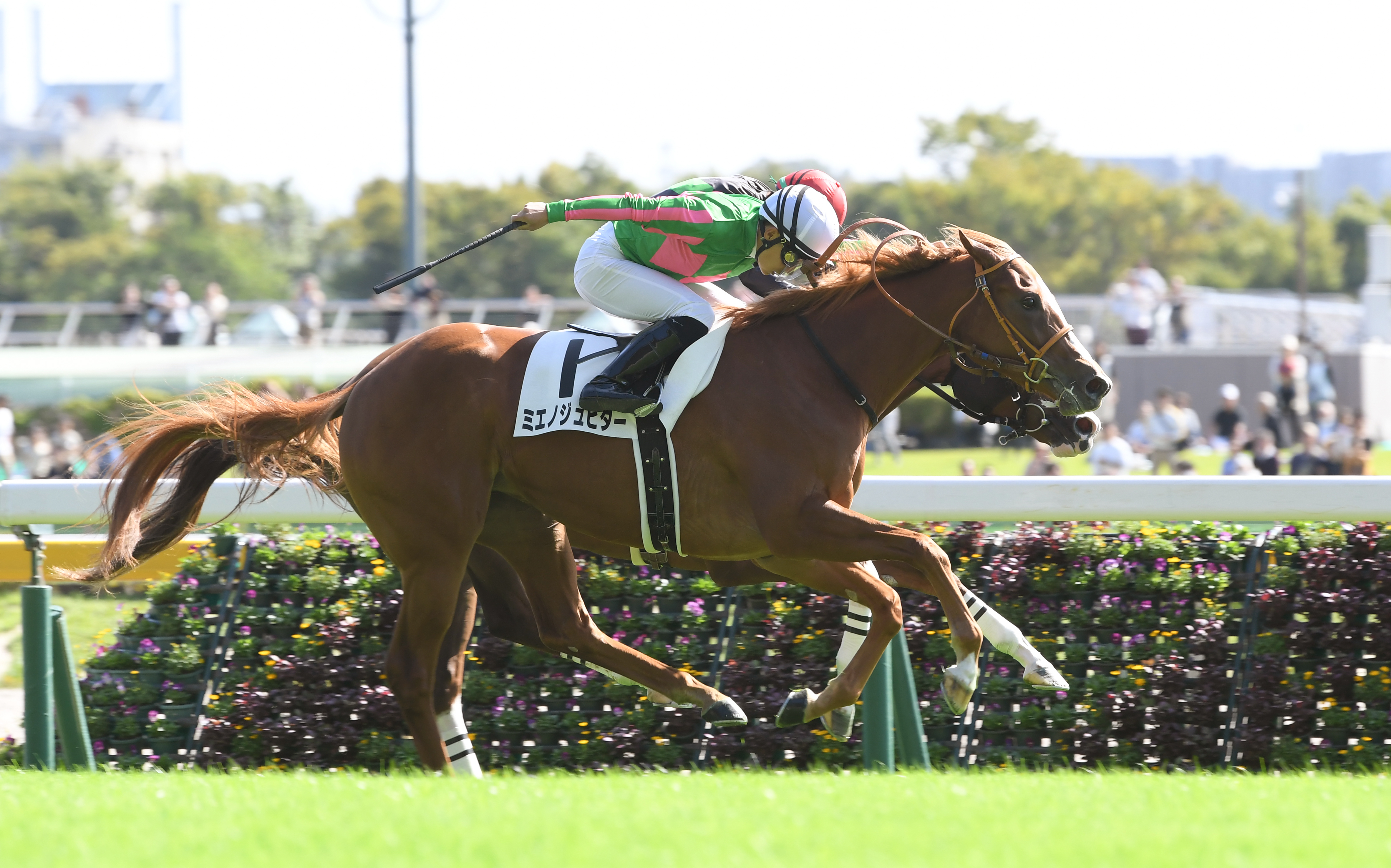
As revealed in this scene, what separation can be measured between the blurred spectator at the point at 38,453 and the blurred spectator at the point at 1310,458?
11.1 metres

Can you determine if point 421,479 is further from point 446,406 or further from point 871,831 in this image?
point 871,831

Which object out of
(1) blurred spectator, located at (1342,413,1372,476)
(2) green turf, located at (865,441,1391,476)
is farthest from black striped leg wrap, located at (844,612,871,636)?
(2) green turf, located at (865,441,1391,476)

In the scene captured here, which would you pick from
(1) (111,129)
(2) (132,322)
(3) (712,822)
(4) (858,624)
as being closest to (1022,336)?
(4) (858,624)

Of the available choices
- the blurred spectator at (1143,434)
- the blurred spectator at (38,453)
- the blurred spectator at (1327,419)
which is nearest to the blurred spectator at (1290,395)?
the blurred spectator at (1327,419)

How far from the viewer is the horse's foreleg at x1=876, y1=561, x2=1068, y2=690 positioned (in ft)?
15.1

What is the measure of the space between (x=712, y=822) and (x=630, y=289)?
2066mm

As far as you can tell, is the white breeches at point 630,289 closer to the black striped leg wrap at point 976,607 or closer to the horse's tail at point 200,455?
the horse's tail at point 200,455

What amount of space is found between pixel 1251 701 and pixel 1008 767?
2.88ft

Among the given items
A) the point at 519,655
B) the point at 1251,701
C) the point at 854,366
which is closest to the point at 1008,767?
the point at 1251,701

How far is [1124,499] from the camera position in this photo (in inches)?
211

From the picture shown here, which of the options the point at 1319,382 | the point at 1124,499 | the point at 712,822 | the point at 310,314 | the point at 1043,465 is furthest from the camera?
the point at 310,314

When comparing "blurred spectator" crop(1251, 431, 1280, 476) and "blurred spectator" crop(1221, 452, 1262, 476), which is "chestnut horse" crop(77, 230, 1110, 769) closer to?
"blurred spectator" crop(1221, 452, 1262, 476)

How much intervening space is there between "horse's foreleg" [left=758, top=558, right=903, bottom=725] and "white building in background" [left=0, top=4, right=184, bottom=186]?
123m

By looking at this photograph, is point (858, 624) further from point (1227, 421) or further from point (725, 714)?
point (1227, 421)
